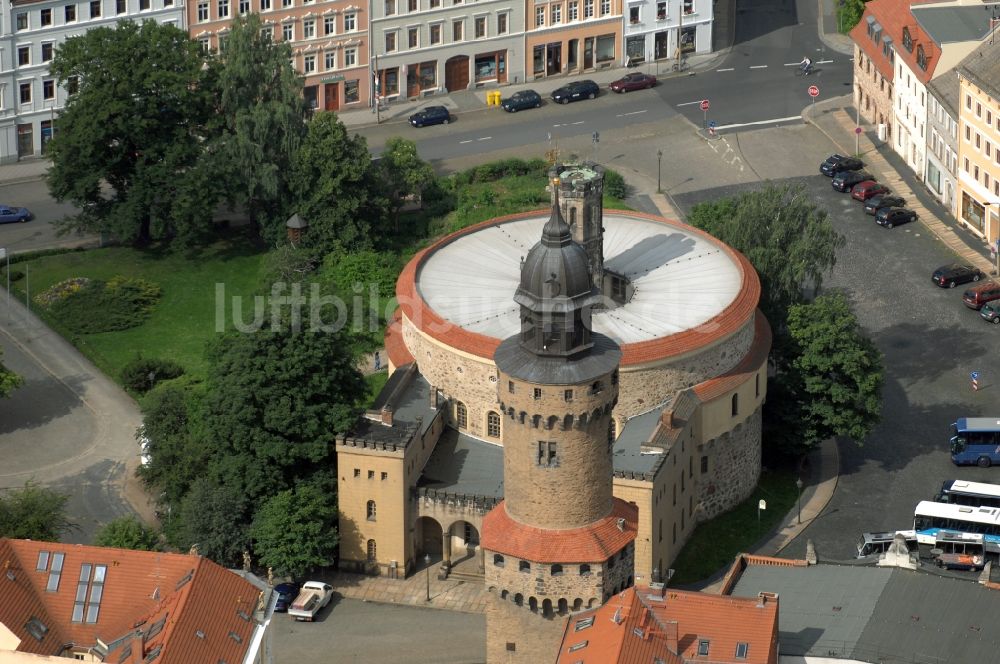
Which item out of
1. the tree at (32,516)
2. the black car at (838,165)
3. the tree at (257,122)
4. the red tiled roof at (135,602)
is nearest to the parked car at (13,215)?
the tree at (257,122)

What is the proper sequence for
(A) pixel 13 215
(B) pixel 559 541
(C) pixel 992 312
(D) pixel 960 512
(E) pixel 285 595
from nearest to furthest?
(B) pixel 559 541
(E) pixel 285 595
(D) pixel 960 512
(C) pixel 992 312
(A) pixel 13 215

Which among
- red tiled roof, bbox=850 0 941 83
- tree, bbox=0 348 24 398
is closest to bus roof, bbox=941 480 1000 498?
red tiled roof, bbox=850 0 941 83

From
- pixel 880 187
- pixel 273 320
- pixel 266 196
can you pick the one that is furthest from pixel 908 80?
pixel 273 320

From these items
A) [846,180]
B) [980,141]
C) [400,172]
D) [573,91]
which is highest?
[980,141]

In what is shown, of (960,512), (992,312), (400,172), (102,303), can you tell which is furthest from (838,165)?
(102,303)

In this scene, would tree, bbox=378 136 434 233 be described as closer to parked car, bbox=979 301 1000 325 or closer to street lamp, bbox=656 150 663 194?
street lamp, bbox=656 150 663 194

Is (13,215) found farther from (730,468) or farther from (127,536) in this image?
(730,468)

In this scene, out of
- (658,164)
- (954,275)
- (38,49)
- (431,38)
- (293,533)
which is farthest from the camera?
(431,38)
